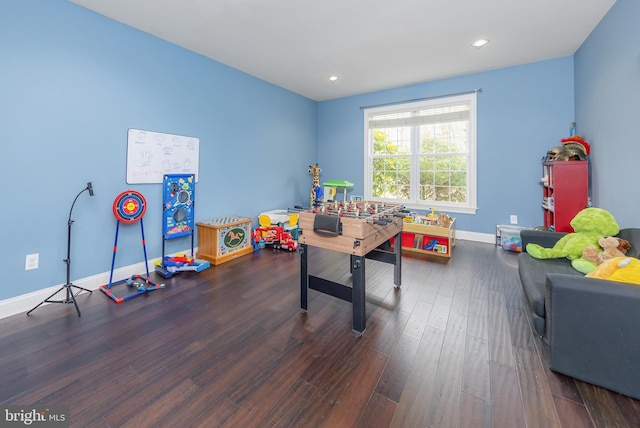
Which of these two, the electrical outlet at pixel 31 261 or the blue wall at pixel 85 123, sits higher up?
the blue wall at pixel 85 123

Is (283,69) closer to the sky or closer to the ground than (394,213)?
closer to the sky

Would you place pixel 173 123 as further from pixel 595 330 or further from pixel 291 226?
pixel 595 330

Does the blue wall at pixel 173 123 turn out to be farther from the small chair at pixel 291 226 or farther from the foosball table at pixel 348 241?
the foosball table at pixel 348 241

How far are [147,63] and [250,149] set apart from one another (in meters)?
1.77

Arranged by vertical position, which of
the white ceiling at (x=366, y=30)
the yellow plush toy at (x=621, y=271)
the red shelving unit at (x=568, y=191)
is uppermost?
the white ceiling at (x=366, y=30)

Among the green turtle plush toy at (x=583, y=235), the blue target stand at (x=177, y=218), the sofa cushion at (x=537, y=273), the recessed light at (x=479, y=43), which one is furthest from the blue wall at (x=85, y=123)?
the green turtle plush toy at (x=583, y=235)

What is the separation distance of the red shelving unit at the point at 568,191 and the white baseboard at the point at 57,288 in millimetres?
5070

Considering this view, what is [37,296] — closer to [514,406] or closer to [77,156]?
[77,156]

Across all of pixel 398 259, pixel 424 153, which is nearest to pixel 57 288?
pixel 398 259

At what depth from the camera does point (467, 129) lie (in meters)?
4.61

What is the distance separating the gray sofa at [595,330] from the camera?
4.51 ft

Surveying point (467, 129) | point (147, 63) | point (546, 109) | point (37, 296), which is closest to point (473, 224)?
point (467, 129)

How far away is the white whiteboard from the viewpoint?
310cm

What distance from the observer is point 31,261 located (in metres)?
2.44
